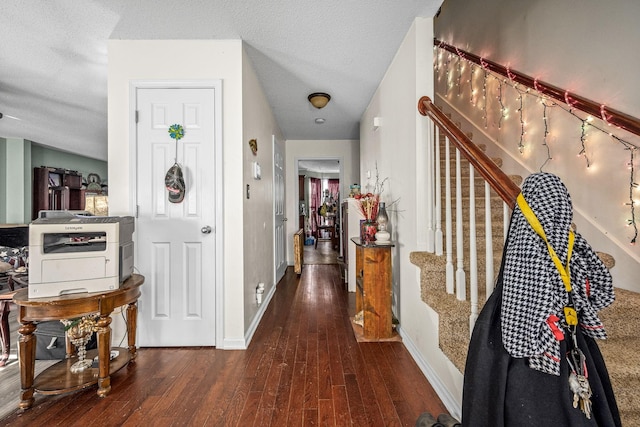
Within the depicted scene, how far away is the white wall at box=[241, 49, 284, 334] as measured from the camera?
2.58 meters

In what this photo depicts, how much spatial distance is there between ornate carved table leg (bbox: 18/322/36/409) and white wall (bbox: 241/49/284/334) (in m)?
1.27

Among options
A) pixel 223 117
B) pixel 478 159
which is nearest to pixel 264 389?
pixel 478 159

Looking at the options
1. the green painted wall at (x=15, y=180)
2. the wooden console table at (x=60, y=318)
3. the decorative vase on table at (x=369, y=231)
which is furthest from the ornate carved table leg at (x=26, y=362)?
the green painted wall at (x=15, y=180)

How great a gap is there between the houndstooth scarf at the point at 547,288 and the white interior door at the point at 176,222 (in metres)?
2.12

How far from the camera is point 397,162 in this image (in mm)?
2713

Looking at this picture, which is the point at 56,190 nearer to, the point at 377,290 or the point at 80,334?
the point at 80,334

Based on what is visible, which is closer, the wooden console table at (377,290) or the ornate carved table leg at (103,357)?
the ornate carved table leg at (103,357)

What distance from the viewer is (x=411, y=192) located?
2357mm

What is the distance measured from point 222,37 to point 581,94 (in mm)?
2799

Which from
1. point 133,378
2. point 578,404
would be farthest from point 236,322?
point 578,404

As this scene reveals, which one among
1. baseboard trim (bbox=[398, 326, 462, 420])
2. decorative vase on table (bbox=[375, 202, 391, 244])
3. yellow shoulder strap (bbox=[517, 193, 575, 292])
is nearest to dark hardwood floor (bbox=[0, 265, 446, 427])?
baseboard trim (bbox=[398, 326, 462, 420])

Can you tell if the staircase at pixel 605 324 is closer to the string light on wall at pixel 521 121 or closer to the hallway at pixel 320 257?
the string light on wall at pixel 521 121

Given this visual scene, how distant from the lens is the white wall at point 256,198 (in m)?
2.58

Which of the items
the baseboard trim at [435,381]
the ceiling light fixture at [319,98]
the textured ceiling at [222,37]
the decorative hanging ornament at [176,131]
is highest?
the textured ceiling at [222,37]
